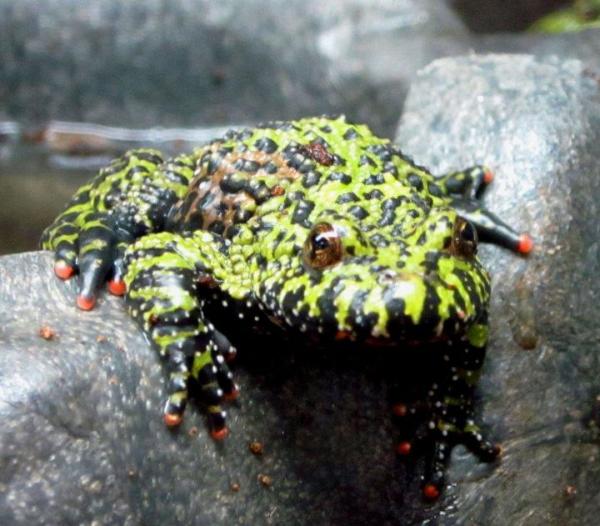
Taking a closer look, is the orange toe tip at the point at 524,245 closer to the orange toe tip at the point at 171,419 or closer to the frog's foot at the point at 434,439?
the frog's foot at the point at 434,439

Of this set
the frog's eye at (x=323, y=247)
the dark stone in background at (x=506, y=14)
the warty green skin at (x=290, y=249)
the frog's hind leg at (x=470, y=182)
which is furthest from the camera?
the dark stone in background at (x=506, y=14)

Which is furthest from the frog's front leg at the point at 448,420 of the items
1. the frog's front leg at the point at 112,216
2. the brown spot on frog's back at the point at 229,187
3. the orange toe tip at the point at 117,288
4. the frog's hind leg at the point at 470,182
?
the frog's front leg at the point at 112,216

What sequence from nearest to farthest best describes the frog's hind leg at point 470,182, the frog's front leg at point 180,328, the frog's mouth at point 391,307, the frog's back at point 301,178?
1. the frog's mouth at point 391,307
2. the frog's front leg at point 180,328
3. the frog's back at point 301,178
4. the frog's hind leg at point 470,182

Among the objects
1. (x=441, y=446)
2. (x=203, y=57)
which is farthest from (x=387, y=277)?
(x=203, y=57)

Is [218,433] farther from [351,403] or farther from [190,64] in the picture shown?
[190,64]

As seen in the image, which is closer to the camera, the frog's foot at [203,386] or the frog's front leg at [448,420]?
the frog's foot at [203,386]

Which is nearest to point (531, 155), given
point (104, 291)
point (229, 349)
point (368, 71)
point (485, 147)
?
point (485, 147)
